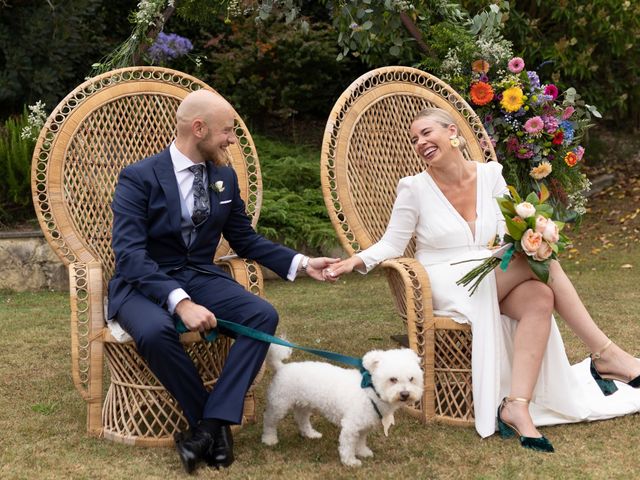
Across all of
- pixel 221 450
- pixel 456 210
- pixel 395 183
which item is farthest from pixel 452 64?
pixel 221 450

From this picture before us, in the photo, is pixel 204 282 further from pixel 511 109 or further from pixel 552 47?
pixel 552 47

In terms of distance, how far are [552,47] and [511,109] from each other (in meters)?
4.48

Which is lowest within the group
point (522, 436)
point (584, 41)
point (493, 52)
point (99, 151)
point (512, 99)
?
point (522, 436)

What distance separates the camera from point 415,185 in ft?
12.6

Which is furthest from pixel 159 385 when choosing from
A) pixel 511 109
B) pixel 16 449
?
pixel 511 109

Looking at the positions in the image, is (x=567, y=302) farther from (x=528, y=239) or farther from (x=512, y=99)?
(x=512, y=99)

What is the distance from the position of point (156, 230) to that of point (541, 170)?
2533 millimetres

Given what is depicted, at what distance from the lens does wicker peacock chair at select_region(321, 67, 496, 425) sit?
357 centimetres

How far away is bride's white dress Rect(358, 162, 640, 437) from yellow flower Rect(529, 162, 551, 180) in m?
1.04

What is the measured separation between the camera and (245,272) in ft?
12.1

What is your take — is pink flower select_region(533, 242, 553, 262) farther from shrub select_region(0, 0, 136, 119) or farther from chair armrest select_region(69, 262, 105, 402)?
shrub select_region(0, 0, 136, 119)

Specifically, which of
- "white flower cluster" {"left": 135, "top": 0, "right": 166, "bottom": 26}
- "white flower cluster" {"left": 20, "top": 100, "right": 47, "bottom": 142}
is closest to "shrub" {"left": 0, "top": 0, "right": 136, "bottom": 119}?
"white flower cluster" {"left": 20, "top": 100, "right": 47, "bottom": 142}

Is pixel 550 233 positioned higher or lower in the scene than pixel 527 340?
higher

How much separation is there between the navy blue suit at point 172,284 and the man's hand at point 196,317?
0.21 ft
